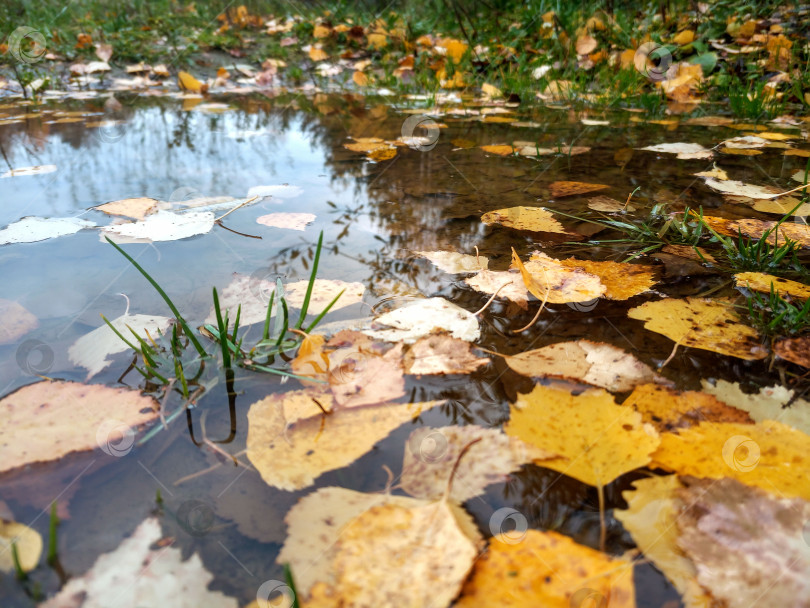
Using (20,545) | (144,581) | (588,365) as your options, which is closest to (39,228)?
(20,545)

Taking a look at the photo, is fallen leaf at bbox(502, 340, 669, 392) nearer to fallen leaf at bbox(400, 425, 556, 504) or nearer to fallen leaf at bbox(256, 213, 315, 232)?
fallen leaf at bbox(400, 425, 556, 504)

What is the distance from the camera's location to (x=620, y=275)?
3.70ft

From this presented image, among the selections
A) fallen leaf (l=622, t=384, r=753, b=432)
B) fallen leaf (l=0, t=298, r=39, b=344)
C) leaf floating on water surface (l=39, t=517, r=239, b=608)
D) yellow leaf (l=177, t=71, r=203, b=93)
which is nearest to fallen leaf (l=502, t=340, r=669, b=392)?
fallen leaf (l=622, t=384, r=753, b=432)

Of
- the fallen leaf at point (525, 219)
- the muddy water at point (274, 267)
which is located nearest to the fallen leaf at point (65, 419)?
the muddy water at point (274, 267)

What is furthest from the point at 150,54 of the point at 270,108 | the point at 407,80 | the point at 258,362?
the point at 258,362

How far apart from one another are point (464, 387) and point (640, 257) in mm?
699

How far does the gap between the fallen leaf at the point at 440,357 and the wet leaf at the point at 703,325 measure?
36cm

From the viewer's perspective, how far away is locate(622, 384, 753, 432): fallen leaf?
729 mm

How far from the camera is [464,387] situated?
2.68 feet

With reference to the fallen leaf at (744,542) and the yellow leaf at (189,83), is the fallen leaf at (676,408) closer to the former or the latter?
the fallen leaf at (744,542)

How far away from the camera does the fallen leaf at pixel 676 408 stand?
73 cm

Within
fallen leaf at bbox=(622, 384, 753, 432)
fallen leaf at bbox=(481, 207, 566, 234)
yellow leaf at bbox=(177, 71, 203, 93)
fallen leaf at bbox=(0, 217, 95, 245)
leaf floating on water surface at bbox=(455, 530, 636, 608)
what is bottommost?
leaf floating on water surface at bbox=(455, 530, 636, 608)

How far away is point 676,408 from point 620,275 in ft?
1.46

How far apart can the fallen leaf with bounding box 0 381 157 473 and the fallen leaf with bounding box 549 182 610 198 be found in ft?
4.58
